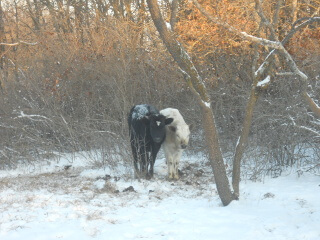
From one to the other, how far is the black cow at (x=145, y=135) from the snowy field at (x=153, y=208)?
44 centimetres

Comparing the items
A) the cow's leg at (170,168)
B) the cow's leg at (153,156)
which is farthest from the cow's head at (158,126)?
the cow's leg at (170,168)

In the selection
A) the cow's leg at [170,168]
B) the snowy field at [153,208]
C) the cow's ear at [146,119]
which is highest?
the cow's ear at [146,119]

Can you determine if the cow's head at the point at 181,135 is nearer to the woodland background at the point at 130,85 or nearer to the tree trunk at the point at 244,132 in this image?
the woodland background at the point at 130,85

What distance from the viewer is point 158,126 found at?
9055 mm

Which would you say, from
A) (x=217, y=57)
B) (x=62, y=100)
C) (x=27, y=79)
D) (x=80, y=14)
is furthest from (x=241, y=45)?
(x=80, y=14)

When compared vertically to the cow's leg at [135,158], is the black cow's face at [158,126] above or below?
above

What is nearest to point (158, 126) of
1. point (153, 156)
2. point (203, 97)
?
point (153, 156)

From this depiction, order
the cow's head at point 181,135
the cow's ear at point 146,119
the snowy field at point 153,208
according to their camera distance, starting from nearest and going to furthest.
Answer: the snowy field at point 153,208
the cow's head at point 181,135
the cow's ear at point 146,119

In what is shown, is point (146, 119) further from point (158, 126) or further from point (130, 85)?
point (130, 85)

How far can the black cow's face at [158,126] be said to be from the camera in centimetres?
904

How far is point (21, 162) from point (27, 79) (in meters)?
3.38

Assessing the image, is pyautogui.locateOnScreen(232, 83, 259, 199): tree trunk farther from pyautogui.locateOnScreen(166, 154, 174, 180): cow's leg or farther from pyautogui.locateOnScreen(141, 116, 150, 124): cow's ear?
pyautogui.locateOnScreen(141, 116, 150, 124): cow's ear

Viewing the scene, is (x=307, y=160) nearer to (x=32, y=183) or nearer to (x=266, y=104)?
(x=266, y=104)

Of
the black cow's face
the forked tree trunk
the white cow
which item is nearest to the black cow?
the black cow's face
